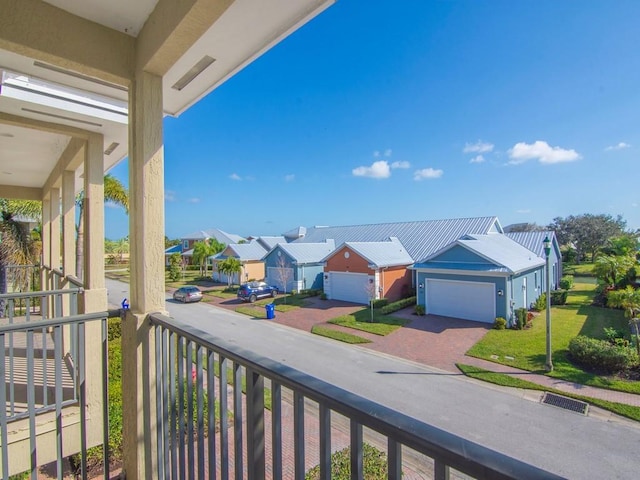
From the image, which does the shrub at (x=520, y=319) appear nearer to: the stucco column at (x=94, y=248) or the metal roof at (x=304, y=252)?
the metal roof at (x=304, y=252)

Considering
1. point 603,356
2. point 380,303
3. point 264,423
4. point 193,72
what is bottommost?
point 380,303

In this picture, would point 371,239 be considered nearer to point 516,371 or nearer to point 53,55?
point 516,371

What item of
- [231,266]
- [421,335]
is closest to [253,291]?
[231,266]

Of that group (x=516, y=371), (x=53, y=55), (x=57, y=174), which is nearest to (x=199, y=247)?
(x=57, y=174)

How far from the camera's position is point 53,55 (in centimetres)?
205

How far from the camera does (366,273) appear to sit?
57.3 ft

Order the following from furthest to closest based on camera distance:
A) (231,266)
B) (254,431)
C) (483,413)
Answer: (231,266) → (483,413) → (254,431)

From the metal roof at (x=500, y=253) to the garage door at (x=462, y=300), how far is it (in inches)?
38.6

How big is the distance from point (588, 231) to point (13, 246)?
4662 cm

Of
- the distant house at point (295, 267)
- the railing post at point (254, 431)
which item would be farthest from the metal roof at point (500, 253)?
the railing post at point (254, 431)

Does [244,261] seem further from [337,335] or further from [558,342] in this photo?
[558,342]

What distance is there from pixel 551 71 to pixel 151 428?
11994 mm

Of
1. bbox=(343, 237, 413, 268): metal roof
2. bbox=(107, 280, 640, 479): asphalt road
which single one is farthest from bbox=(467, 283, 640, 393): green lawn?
bbox=(343, 237, 413, 268): metal roof

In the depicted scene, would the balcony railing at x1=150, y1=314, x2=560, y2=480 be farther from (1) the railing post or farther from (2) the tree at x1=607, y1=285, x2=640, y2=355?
(2) the tree at x1=607, y1=285, x2=640, y2=355
